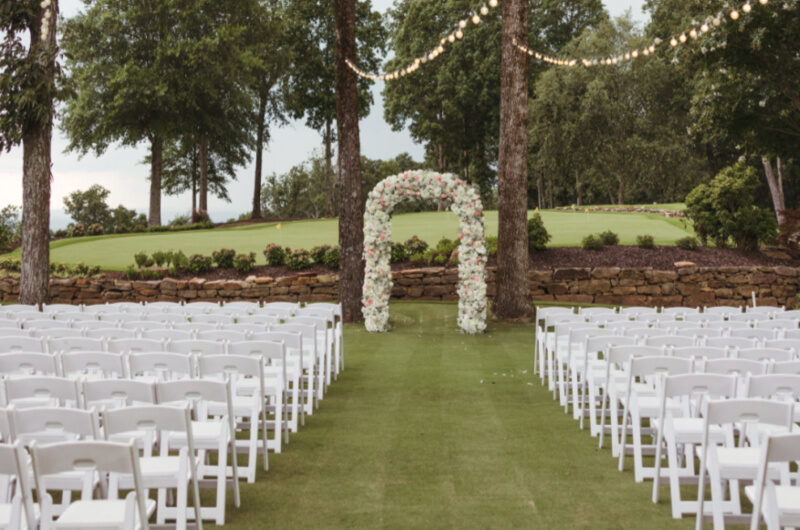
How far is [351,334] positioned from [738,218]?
40.6 ft

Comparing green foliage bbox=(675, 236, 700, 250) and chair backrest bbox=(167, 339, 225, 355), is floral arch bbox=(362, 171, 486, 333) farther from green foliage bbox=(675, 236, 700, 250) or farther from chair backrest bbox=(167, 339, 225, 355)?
green foliage bbox=(675, 236, 700, 250)

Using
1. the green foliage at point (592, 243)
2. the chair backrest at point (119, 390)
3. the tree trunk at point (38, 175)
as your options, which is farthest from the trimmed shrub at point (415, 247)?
the chair backrest at point (119, 390)

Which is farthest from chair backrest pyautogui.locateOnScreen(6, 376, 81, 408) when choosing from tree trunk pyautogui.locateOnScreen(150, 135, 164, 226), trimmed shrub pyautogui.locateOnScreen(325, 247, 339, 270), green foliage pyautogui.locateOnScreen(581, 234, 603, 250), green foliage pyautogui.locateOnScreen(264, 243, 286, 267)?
tree trunk pyautogui.locateOnScreen(150, 135, 164, 226)

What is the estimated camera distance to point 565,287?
18.4m

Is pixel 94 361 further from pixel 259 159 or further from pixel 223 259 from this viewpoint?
pixel 259 159

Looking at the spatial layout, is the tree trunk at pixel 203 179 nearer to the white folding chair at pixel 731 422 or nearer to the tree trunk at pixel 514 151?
the tree trunk at pixel 514 151

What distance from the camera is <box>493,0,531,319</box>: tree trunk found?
1475cm

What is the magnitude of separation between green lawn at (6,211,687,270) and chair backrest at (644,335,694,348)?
610 inches

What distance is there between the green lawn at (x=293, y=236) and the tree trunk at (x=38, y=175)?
21.7 ft

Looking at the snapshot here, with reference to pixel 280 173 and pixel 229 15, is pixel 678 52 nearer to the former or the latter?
pixel 229 15

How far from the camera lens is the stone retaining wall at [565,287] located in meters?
18.2

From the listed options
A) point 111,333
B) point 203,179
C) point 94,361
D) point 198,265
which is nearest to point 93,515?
point 94,361

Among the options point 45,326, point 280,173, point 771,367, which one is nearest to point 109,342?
point 45,326

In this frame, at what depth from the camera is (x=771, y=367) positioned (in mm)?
5426
